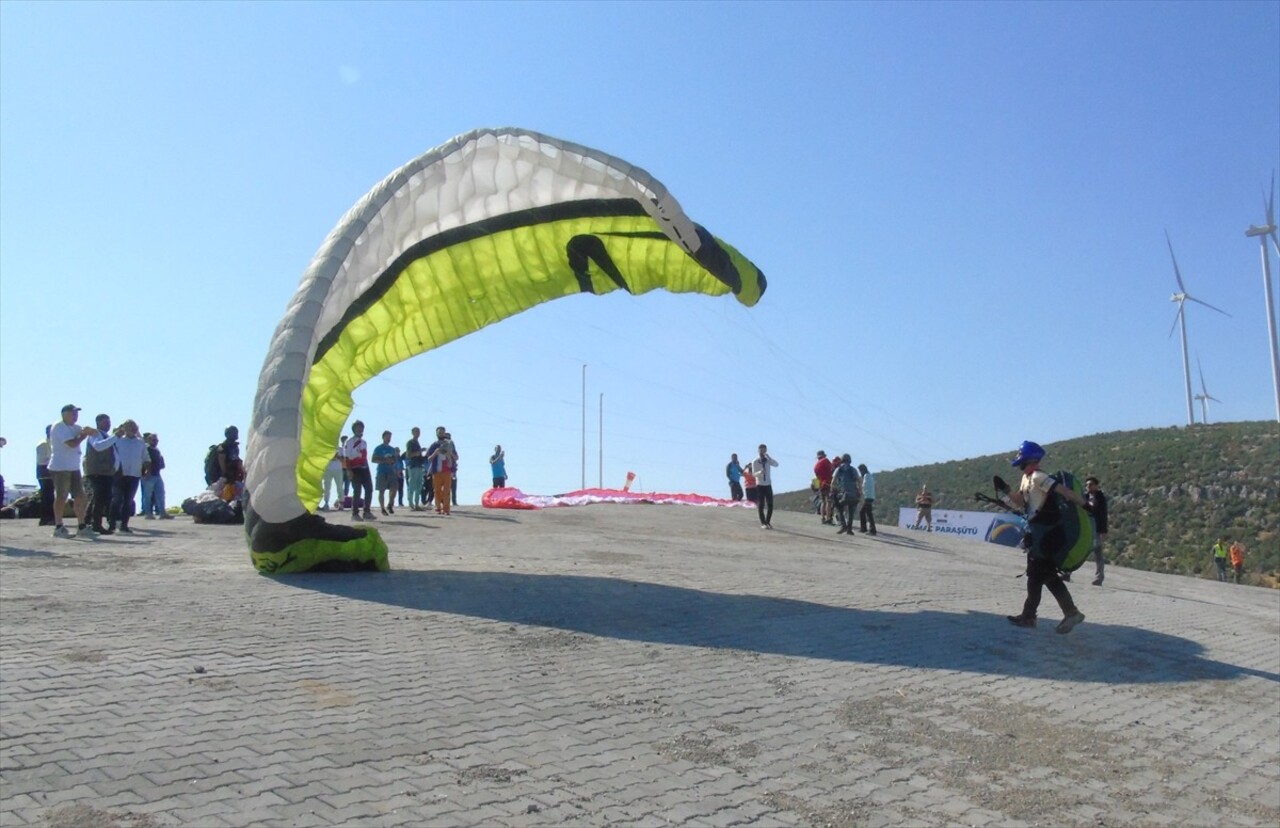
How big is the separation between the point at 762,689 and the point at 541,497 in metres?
19.8

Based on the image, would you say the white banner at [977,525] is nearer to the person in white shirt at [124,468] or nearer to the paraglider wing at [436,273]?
the paraglider wing at [436,273]

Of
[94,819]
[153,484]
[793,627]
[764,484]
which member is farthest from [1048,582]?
[153,484]

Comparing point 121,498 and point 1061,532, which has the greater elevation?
point 121,498

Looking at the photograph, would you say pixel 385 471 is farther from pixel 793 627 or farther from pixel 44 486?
pixel 793 627

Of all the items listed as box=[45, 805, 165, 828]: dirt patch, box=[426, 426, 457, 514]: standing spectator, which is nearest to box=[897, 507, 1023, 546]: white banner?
box=[426, 426, 457, 514]: standing spectator

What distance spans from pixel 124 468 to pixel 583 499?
14.4 metres

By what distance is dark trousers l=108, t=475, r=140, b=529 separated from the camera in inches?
558

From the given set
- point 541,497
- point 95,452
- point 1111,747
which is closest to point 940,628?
point 1111,747

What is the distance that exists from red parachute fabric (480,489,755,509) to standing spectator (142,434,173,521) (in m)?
7.56

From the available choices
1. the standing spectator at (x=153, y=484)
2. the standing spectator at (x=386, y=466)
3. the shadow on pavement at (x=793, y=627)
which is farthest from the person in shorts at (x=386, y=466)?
the shadow on pavement at (x=793, y=627)

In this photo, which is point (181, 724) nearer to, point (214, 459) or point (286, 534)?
point (286, 534)

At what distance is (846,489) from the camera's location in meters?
20.9

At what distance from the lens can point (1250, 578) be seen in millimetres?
37094

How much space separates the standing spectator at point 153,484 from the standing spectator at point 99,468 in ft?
15.3
